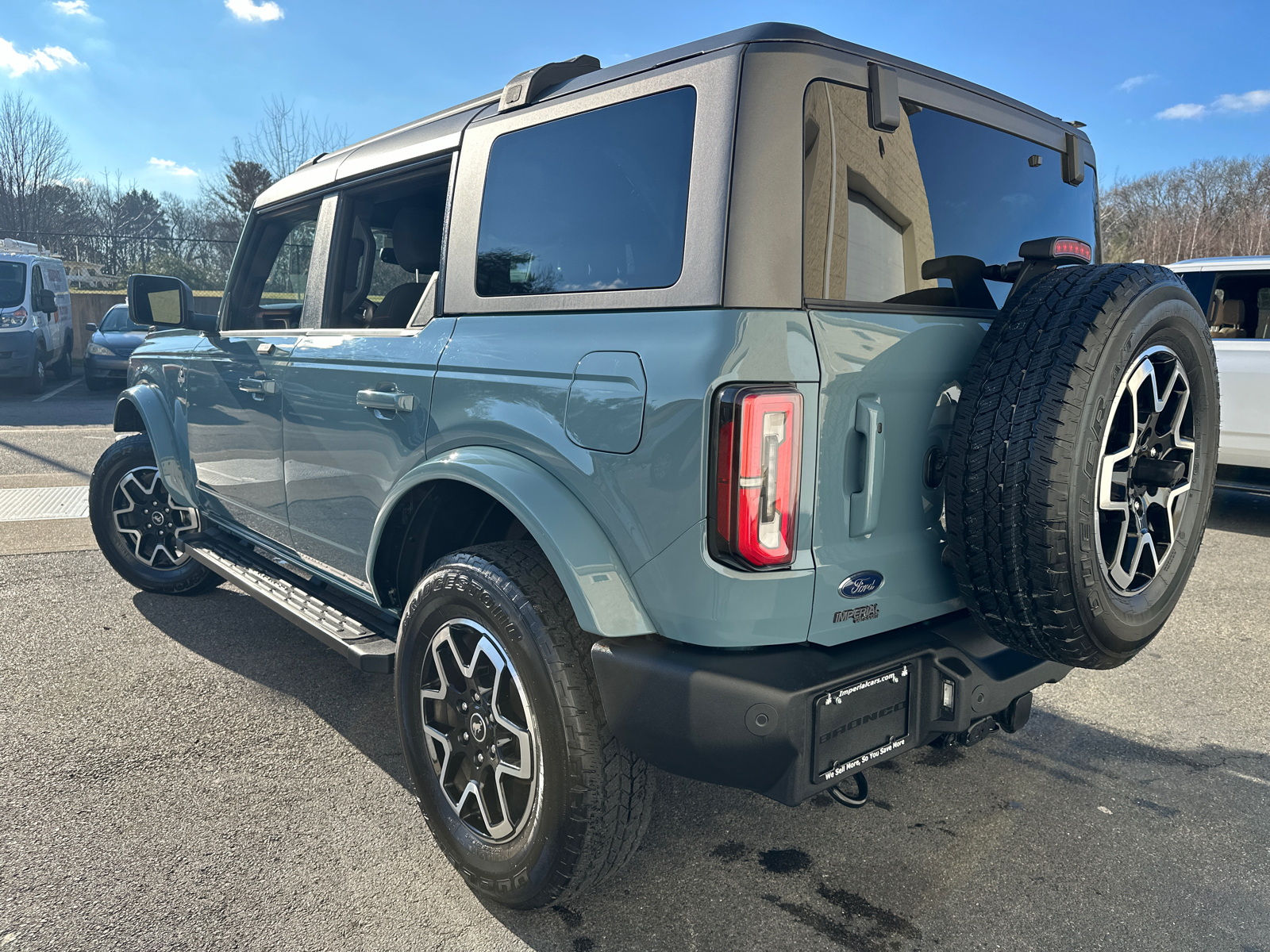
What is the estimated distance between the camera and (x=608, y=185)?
222 cm

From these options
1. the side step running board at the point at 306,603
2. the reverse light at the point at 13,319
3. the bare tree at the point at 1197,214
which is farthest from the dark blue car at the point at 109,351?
the bare tree at the point at 1197,214

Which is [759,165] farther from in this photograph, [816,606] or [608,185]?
[816,606]

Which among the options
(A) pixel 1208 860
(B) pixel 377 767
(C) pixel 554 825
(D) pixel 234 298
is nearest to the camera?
(C) pixel 554 825

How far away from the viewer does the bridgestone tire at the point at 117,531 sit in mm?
4742

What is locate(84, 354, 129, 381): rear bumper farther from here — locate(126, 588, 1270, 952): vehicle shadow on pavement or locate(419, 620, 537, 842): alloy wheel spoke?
locate(419, 620, 537, 842): alloy wheel spoke

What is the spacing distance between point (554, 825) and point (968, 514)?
47.5 inches

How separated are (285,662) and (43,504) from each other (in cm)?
440

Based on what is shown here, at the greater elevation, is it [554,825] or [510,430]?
[510,430]

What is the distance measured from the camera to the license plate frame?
6.19 ft

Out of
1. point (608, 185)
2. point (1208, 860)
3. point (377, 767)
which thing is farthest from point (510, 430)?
point (1208, 860)

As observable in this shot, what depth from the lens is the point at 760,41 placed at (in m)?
1.92

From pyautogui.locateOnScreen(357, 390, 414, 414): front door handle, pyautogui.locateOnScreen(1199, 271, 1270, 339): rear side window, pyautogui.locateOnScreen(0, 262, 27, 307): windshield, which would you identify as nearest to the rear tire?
pyautogui.locateOnScreen(0, 262, 27, 307): windshield

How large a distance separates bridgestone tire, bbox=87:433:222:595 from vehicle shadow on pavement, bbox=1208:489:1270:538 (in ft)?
22.9

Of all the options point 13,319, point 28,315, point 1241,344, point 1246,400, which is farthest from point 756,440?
point 28,315
